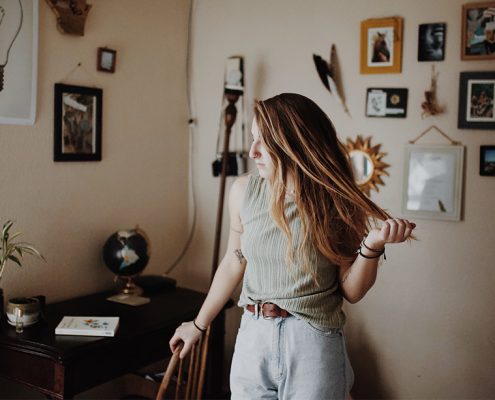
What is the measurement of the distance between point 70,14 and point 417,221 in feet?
5.56

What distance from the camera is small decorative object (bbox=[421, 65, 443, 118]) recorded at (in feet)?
8.23

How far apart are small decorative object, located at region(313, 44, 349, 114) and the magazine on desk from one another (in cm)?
135

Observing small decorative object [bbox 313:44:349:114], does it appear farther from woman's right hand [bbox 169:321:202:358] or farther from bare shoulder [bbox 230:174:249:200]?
woman's right hand [bbox 169:321:202:358]

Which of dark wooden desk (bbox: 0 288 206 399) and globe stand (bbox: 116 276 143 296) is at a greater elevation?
globe stand (bbox: 116 276 143 296)

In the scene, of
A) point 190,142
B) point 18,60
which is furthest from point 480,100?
point 18,60

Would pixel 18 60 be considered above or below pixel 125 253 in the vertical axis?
above

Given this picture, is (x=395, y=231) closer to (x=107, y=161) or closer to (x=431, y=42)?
(x=431, y=42)

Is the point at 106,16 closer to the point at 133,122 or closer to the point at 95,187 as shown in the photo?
the point at 133,122

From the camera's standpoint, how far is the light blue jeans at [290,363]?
1608 millimetres

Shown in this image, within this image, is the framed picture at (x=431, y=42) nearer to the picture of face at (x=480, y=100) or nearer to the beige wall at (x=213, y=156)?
the beige wall at (x=213, y=156)

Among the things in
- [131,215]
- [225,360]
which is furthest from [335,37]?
[225,360]

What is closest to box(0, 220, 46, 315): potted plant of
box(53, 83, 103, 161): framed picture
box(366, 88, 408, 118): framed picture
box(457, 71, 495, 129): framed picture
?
box(53, 83, 103, 161): framed picture

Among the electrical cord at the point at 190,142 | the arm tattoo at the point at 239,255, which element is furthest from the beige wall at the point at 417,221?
the arm tattoo at the point at 239,255

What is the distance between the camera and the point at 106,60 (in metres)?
2.69
